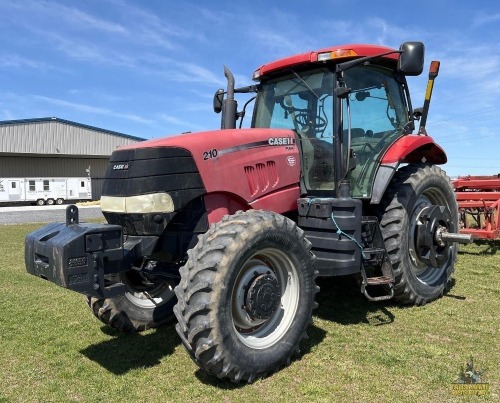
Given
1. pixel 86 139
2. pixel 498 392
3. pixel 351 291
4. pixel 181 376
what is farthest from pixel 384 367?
pixel 86 139

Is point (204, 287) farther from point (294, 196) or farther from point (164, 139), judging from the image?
point (294, 196)

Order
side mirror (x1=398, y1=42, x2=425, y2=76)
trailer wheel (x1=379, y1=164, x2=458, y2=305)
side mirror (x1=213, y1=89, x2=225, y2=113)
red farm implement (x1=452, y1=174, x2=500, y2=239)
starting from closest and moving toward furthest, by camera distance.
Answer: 1. side mirror (x1=398, y1=42, x2=425, y2=76)
2. trailer wheel (x1=379, y1=164, x2=458, y2=305)
3. side mirror (x1=213, y1=89, x2=225, y2=113)
4. red farm implement (x1=452, y1=174, x2=500, y2=239)

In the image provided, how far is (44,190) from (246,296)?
33.8 metres

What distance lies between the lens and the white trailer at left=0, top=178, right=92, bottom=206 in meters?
32.6

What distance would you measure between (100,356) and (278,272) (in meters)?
1.72

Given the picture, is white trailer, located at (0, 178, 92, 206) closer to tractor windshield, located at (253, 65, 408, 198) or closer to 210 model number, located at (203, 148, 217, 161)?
tractor windshield, located at (253, 65, 408, 198)

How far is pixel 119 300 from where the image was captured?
14.6ft

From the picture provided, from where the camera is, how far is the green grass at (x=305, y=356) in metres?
3.27

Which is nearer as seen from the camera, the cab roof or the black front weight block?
the black front weight block

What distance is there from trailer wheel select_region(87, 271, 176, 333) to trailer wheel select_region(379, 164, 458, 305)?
2303 millimetres

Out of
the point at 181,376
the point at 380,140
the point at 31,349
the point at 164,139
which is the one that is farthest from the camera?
the point at 380,140

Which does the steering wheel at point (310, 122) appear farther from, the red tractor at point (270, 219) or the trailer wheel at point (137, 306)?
the trailer wheel at point (137, 306)

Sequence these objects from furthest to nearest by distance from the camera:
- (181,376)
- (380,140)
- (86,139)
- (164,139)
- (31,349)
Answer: (86,139)
(380,140)
(31,349)
(164,139)
(181,376)

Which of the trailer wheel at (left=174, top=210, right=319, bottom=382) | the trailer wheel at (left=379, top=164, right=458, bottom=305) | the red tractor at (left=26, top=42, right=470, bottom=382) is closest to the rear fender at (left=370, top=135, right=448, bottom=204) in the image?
the red tractor at (left=26, top=42, right=470, bottom=382)
